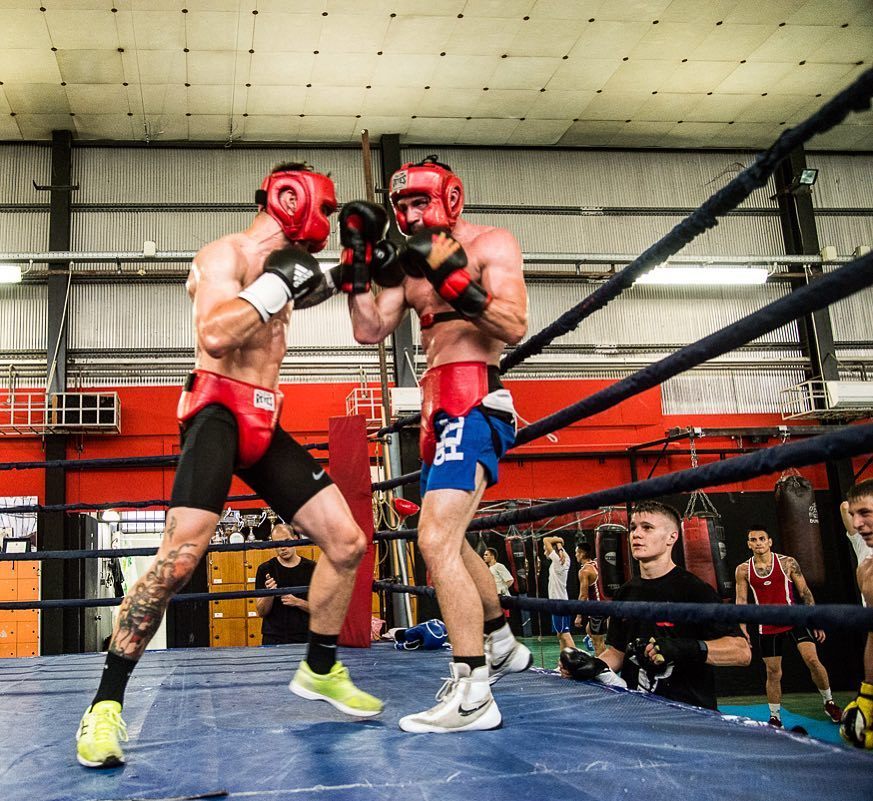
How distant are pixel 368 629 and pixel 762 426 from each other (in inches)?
350

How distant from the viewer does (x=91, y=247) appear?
34.4ft

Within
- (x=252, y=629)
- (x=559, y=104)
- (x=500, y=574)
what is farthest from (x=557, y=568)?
(x=559, y=104)

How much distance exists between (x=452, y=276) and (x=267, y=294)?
1.39 ft

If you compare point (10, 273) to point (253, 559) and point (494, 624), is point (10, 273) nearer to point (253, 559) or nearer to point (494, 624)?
point (253, 559)

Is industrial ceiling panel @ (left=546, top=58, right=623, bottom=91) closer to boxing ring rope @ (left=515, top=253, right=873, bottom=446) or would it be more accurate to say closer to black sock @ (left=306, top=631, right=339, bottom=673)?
boxing ring rope @ (left=515, top=253, right=873, bottom=446)

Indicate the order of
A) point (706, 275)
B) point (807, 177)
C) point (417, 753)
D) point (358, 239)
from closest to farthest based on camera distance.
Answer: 1. point (417, 753)
2. point (358, 239)
3. point (706, 275)
4. point (807, 177)

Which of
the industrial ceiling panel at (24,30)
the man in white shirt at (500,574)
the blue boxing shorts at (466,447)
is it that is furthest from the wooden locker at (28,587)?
the blue boxing shorts at (466,447)

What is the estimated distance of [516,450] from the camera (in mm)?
10227

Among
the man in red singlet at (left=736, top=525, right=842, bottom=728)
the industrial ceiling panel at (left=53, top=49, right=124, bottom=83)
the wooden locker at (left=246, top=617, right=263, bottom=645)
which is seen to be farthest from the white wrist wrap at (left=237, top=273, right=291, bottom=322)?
the industrial ceiling panel at (left=53, top=49, right=124, bottom=83)

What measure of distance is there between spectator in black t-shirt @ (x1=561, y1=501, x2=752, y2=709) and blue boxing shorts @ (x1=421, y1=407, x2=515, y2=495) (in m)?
0.67

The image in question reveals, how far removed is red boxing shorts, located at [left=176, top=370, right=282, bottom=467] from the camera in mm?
1917

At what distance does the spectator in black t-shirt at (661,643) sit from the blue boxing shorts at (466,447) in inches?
26.4

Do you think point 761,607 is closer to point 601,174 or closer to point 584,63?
point 584,63

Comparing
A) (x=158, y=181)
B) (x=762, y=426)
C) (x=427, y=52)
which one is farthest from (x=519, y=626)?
(x=158, y=181)
